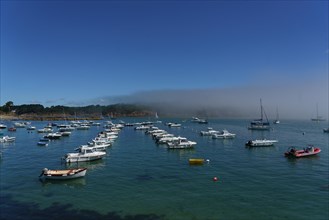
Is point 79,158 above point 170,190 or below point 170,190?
above

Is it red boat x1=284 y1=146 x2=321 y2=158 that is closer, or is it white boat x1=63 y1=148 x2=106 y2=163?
white boat x1=63 y1=148 x2=106 y2=163

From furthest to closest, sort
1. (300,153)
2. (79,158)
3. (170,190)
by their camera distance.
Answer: (300,153)
(79,158)
(170,190)

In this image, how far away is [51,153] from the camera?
81938mm

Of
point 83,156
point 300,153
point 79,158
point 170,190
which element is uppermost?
point 83,156

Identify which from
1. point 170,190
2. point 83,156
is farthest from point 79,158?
point 170,190

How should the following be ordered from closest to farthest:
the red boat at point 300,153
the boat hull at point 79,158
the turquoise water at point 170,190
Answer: the turquoise water at point 170,190
the boat hull at point 79,158
the red boat at point 300,153

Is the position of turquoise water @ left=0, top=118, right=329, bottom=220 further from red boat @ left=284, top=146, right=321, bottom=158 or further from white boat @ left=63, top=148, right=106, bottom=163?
red boat @ left=284, top=146, right=321, bottom=158

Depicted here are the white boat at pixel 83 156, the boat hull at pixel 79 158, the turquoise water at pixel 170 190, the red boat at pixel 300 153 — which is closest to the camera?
the turquoise water at pixel 170 190

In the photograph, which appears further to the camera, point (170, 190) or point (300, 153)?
point (300, 153)

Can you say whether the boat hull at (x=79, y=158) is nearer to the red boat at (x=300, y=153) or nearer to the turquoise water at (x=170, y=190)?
the turquoise water at (x=170, y=190)

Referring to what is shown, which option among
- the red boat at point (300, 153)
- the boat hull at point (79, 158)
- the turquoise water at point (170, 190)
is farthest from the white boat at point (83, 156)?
the red boat at point (300, 153)

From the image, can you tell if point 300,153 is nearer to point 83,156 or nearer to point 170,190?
point 170,190

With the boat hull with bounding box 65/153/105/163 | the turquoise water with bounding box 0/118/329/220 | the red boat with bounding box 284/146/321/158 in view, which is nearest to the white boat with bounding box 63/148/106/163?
the boat hull with bounding box 65/153/105/163

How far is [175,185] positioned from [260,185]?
14165 mm
